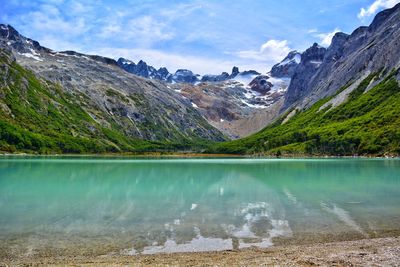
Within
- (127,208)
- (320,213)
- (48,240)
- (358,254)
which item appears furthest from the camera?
(127,208)

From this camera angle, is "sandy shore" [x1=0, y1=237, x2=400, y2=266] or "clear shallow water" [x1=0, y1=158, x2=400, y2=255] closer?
"sandy shore" [x1=0, y1=237, x2=400, y2=266]

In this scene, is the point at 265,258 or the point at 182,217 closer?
the point at 265,258

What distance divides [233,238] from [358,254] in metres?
7.34

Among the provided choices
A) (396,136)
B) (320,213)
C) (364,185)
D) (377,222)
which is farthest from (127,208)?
(396,136)

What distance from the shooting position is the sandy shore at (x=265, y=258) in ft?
56.9

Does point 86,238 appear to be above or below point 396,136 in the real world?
below

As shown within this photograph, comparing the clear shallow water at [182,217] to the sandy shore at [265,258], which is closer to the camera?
the sandy shore at [265,258]

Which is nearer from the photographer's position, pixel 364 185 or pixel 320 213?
pixel 320 213

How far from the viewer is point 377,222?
1086 inches

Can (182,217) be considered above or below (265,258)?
below

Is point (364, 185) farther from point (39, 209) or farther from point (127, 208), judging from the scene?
point (39, 209)

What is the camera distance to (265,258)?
18141mm

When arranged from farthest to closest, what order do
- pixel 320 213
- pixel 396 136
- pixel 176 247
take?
pixel 396 136
pixel 320 213
pixel 176 247

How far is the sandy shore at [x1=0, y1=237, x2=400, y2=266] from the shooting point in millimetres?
17344
